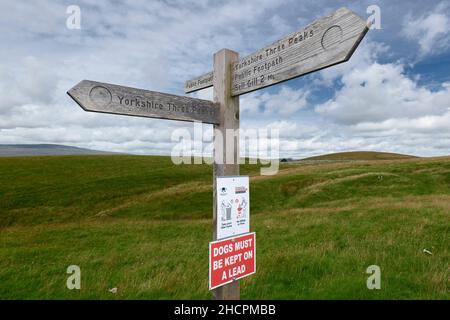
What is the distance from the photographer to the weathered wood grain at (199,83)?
4.73 metres

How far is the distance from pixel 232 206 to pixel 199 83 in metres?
2.58

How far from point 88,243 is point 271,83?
1287 cm

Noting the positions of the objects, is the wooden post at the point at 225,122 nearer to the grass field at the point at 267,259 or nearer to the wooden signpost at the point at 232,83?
the wooden signpost at the point at 232,83

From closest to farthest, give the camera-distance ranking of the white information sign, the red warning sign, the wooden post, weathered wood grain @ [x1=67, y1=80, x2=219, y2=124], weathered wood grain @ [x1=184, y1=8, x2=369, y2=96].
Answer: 1. weathered wood grain @ [x1=184, y1=8, x2=369, y2=96]
2. weathered wood grain @ [x1=67, y1=80, x2=219, y2=124]
3. the red warning sign
4. the white information sign
5. the wooden post

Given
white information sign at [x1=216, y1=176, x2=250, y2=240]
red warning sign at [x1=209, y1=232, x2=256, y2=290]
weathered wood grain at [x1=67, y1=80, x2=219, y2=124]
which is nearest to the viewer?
weathered wood grain at [x1=67, y1=80, x2=219, y2=124]

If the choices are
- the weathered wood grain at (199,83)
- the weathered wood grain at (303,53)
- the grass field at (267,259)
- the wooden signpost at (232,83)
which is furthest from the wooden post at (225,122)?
the grass field at (267,259)

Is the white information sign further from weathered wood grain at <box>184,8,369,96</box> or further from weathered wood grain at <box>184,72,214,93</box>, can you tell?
weathered wood grain at <box>184,72,214,93</box>

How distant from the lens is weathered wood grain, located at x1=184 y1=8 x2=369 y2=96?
2.60m

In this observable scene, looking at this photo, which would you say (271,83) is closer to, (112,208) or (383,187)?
(112,208)

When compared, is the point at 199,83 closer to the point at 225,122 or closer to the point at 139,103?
the point at 225,122

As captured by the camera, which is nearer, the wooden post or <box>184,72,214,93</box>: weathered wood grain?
the wooden post

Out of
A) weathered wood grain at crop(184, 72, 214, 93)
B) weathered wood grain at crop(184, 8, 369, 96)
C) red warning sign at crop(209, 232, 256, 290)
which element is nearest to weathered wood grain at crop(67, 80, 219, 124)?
weathered wood grain at crop(184, 8, 369, 96)

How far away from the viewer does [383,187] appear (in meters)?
31.4
